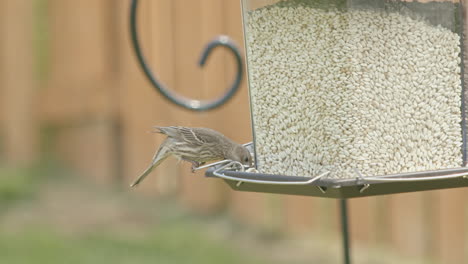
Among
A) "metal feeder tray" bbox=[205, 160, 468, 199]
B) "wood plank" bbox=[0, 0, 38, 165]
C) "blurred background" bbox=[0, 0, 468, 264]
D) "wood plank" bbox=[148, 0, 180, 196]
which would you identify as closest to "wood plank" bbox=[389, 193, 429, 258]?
"blurred background" bbox=[0, 0, 468, 264]

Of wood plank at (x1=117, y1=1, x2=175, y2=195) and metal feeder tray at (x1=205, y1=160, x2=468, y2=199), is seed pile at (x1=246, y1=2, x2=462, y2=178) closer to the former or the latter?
metal feeder tray at (x1=205, y1=160, x2=468, y2=199)

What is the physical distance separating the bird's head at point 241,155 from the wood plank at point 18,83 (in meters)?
5.81

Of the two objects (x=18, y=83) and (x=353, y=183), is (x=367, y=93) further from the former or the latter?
(x=18, y=83)

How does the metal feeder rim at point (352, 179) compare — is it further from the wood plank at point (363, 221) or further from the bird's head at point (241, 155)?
the wood plank at point (363, 221)

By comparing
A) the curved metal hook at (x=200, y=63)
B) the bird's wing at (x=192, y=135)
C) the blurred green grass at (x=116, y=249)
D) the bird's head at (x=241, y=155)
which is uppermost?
the curved metal hook at (x=200, y=63)

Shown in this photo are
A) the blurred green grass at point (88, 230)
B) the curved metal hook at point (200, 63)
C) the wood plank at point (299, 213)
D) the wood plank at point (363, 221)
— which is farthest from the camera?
the blurred green grass at point (88, 230)

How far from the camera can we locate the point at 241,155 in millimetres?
2582

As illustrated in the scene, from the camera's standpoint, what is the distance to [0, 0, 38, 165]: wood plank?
805cm

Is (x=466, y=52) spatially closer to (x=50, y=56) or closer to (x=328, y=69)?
(x=328, y=69)

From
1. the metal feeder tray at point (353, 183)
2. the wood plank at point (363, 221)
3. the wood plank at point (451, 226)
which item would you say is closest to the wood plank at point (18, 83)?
the wood plank at point (363, 221)

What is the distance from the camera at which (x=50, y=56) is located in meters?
8.26

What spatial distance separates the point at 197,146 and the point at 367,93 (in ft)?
2.49

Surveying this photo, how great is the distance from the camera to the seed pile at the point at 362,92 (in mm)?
2219

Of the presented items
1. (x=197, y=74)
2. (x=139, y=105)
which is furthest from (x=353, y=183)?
(x=139, y=105)
